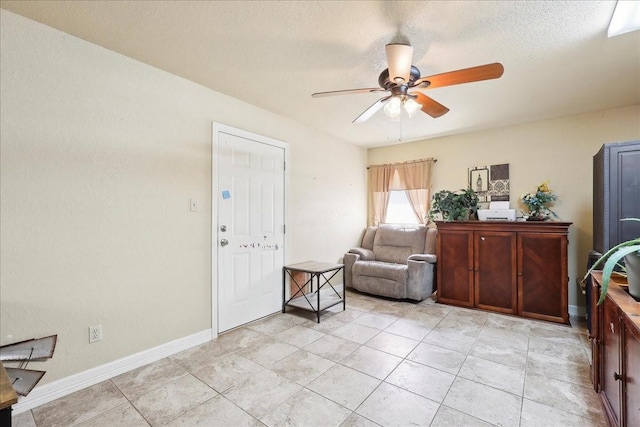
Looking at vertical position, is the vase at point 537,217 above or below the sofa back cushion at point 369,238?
above

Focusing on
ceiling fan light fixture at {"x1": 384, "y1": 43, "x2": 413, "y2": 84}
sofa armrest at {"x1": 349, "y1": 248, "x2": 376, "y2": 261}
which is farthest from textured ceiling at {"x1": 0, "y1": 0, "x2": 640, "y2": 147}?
sofa armrest at {"x1": 349, "y1": 248, "x2": 376, "y2": 261}

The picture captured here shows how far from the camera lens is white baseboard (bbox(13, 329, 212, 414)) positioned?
5.93 ft

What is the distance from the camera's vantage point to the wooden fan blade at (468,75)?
171 centimetres

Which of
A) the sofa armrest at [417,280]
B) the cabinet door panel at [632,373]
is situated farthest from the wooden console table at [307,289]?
the cabinet door panel at [632,373]

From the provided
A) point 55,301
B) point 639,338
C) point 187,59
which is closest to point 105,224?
point 55,301

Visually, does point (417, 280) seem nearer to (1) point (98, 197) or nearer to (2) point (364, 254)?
(2) point (364, 254)

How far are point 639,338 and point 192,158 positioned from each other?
118 inches

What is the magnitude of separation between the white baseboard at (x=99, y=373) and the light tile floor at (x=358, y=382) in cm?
5

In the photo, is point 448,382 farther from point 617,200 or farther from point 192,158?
point 192,158

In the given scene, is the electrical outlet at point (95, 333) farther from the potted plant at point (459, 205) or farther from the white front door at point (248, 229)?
the potted plant at point (459, 205)

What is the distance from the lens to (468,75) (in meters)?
1.83

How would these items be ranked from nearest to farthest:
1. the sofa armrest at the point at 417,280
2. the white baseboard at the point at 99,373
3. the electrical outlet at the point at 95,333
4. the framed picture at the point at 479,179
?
the white baseboard at the point at 99,373 → the electrical outlet at the point at 95,333 → the sofa armrest at the point at 417,280 → the framed picture at the point at 479,179

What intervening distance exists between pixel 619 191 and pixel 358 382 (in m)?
2.75

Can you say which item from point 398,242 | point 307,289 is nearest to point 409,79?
point 307,289
